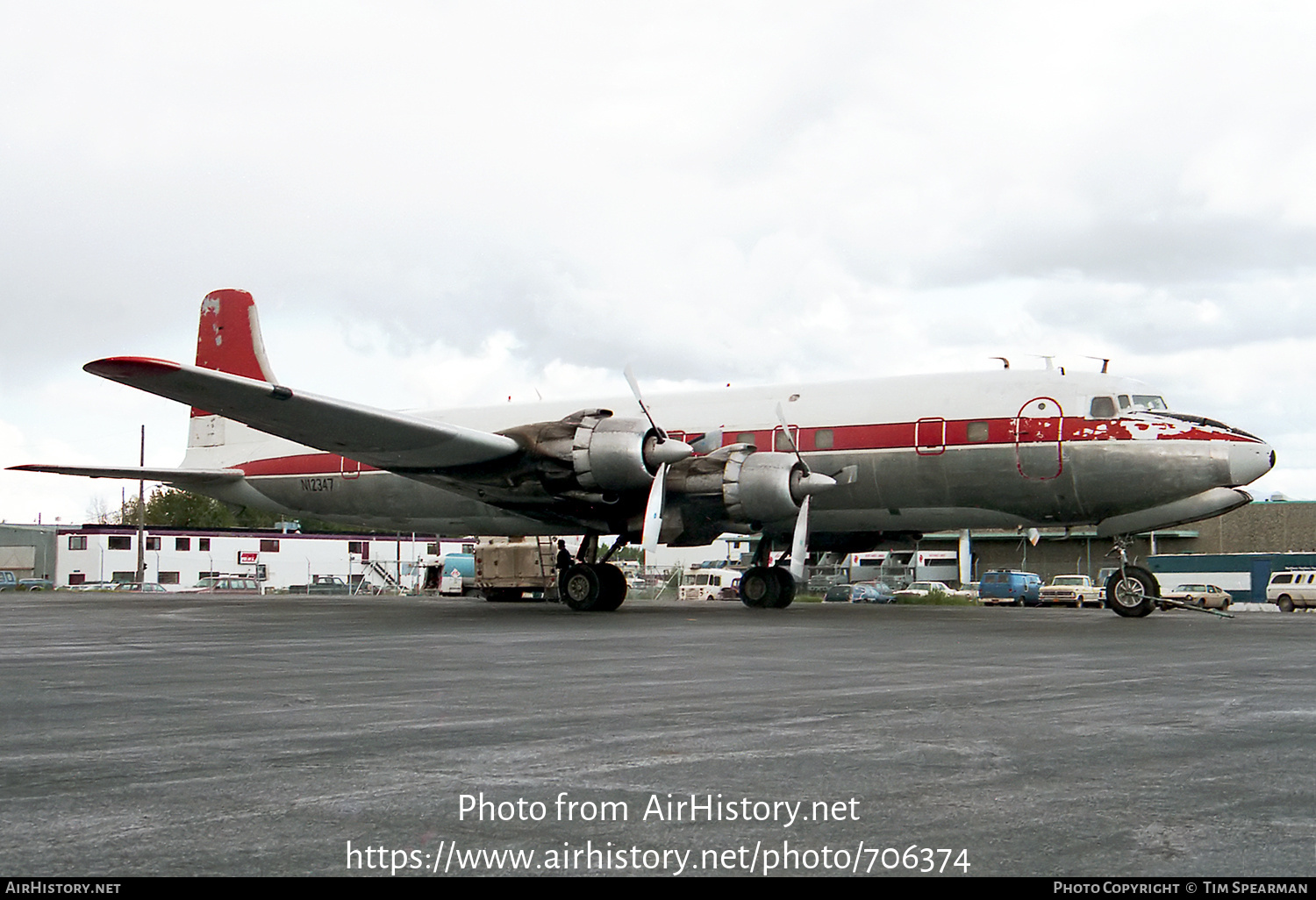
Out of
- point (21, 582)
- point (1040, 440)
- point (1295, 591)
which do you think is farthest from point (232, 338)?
point (21, 582)

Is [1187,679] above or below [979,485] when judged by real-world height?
below

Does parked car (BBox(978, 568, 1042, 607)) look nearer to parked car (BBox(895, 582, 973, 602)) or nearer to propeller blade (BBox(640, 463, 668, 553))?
parked car (BBox(895, 582, 973, 602))

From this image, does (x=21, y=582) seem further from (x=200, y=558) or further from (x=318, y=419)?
(x=318, y=419)

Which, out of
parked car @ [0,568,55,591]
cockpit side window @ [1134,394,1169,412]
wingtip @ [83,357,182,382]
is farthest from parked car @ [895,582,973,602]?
parked car @ [0,568,55,591]

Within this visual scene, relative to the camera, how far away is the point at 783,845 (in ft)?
13.2

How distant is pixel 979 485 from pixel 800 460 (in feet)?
11.5

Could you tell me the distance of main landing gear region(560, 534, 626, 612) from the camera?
23.5 metres

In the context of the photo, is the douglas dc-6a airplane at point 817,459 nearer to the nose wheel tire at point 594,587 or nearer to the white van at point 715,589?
the nose wheel tire at point 594,587

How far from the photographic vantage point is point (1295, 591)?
43.5 meters

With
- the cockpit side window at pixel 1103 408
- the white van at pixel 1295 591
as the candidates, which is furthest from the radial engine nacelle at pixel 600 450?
the white van at pixel 1295 591

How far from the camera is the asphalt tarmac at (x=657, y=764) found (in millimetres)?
3916

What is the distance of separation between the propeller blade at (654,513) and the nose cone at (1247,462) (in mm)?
10207

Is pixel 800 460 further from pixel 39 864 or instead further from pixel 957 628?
pixel 39 864

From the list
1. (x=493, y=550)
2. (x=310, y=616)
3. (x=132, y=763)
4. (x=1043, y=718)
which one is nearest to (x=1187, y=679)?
(x=1043, y=718)
